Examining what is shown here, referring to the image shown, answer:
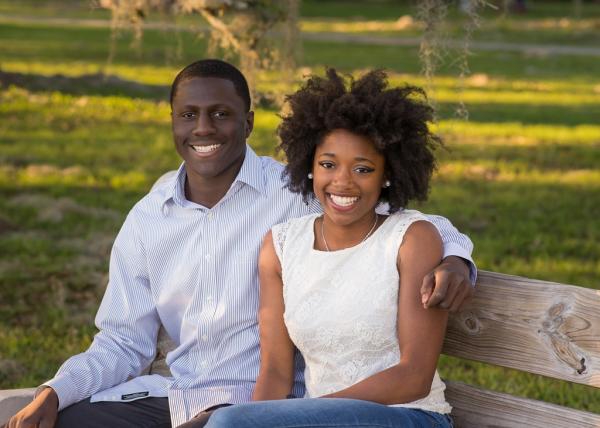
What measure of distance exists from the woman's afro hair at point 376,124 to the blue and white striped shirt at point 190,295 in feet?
1.25

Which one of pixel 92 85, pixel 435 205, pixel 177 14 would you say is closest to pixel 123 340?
pixel 177 14

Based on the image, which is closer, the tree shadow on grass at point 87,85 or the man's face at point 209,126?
the man's face at point 209,126

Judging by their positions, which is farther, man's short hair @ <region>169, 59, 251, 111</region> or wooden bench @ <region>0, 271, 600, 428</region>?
man's short hair @ <region>169, 59, 251, 111</region>

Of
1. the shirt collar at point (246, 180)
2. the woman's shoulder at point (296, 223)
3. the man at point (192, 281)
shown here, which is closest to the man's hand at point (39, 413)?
the man at point (192, 281)

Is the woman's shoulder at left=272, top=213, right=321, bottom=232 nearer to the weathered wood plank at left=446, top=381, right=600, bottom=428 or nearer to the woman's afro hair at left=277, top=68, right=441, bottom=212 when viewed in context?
the woman's afro hair at left=277, top=68, right=441, bottom=212

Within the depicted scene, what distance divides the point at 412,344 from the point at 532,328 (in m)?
0.39

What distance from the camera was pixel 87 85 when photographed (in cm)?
1752

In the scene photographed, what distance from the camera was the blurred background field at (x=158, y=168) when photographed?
6.95 meters

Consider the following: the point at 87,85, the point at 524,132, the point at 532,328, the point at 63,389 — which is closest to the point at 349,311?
the point at 532,328

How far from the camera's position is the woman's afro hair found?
3350 mm

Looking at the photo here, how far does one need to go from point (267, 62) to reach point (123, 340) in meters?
3.26

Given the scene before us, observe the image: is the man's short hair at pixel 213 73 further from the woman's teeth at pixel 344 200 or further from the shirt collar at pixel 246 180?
the woman's teeth at pixel 344 200

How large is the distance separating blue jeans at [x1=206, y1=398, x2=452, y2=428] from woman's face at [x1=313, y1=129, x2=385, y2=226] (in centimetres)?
62

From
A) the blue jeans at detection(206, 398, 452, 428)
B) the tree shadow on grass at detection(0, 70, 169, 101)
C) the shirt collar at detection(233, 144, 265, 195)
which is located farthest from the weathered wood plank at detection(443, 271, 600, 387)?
the tree shadow on grass at detection(0, 70, 169, 101)
